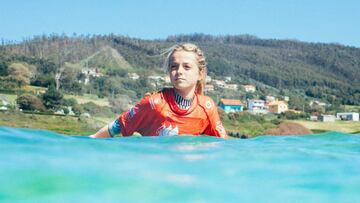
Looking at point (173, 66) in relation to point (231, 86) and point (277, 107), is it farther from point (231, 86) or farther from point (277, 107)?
point (231, 86)

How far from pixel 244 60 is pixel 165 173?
116176 mm

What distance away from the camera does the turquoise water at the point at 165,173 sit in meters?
3.45

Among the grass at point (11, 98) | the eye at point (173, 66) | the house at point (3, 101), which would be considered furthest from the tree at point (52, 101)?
the eye at point (173, 66)

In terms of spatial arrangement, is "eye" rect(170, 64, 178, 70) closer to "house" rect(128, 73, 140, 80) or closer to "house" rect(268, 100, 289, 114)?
"house" rect(268, 100, 289, 114)

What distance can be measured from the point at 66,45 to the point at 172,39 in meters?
Result: 31.8


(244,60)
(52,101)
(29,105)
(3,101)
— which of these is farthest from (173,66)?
(244,60)

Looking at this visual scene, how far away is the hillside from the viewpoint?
94.6m

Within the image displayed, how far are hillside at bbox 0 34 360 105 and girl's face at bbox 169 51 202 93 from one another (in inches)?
2850

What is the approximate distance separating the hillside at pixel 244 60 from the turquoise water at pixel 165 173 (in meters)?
73.7


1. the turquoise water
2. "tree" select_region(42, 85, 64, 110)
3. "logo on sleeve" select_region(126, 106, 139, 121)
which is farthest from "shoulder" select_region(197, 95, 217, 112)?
"tree" select_region(42, 85, 64, 110)

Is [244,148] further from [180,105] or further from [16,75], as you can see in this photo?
[16,75]

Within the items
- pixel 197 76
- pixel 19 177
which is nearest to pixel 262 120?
pixel 197 76

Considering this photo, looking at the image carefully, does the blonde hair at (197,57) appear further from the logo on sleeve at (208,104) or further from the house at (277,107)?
the house at (277,107)

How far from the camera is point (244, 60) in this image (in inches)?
4680
